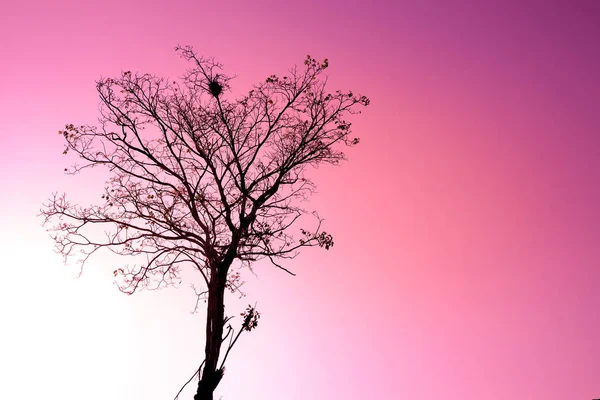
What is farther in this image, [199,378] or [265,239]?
[265,239]

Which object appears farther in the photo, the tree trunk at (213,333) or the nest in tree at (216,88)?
the nest in tree at (216,88)

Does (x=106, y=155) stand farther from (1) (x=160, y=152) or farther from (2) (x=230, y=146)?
(2) (x=230, y=146)

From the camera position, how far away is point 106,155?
23.7 ft

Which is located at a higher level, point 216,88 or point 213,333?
point 216,88

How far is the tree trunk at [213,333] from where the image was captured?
20.9ft

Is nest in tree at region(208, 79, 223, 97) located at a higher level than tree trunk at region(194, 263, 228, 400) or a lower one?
higher

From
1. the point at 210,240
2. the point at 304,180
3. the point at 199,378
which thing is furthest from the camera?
the point at 304,180

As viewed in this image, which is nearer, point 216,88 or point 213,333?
point 213,333

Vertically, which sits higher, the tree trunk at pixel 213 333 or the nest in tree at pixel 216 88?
the nest in tree at pixel 216 88

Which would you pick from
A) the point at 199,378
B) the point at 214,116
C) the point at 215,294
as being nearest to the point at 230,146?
the point at 214,116

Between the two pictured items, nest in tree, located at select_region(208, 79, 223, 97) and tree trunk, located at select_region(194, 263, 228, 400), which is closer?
tree trunk, located at select_region(194, 263, 228, 400)

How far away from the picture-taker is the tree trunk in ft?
20.9

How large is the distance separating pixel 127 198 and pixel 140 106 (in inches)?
49.5

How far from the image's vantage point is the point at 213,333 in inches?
261
